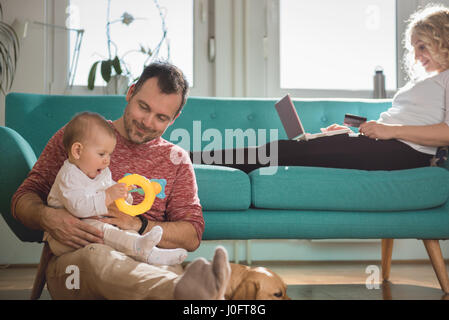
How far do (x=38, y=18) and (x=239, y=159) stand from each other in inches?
65.3

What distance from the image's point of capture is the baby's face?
1.08 metres

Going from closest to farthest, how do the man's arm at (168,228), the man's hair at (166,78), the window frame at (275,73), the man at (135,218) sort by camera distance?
the man at (135,218), the man's arm at (168,228), the man's hair at (166,78), the window frame at (275,73)

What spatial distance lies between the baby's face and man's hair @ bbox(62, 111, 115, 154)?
1 cm

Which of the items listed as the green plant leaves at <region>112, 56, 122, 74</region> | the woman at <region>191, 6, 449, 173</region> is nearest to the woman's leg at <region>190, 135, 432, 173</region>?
the woman at <region>191, 6, 449, 173</region>

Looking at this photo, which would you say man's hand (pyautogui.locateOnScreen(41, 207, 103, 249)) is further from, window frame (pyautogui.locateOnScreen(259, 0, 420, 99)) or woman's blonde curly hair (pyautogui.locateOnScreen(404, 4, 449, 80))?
window frame (pyautogui.locateOnScreen(259, 0, 420, 99))

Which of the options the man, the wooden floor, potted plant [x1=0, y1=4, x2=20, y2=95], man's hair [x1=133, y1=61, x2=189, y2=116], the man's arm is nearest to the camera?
the man

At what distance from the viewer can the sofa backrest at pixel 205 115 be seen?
2.06m

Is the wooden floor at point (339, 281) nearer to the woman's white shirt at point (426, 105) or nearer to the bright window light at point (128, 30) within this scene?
the woman's white shirt at point (426, 105)

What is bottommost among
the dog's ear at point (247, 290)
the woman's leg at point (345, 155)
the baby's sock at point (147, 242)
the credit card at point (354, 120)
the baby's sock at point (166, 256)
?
the dog's ear at point (247, 290)

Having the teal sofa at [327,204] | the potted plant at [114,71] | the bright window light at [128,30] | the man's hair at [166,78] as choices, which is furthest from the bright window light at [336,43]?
the man's hair at [166,78]

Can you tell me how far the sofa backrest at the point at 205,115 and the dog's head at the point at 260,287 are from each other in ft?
4.16

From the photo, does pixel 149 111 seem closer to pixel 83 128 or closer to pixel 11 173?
pixel 83 128
